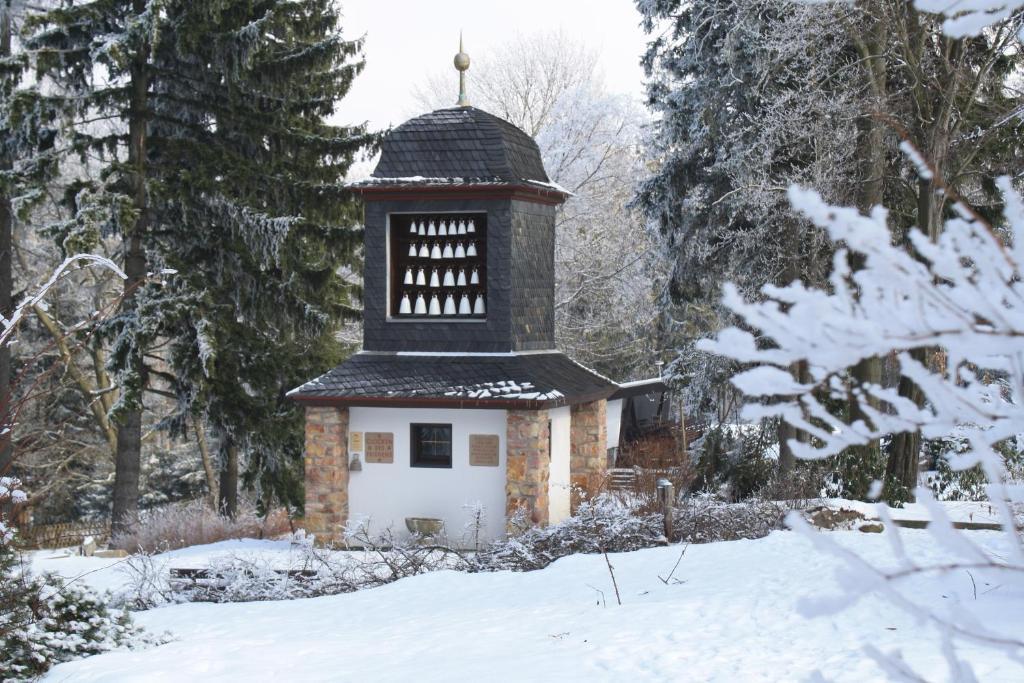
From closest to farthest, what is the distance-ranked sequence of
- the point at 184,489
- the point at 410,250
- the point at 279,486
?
the point at 410,250 < the point at 279,486 < the point at 184,489

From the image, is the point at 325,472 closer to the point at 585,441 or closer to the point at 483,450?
the point at 483,450

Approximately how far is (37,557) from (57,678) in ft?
26.9

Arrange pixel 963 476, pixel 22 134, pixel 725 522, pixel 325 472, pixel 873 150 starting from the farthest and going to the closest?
pixel 22 134, pixel 873 150, pixel 963 476, pixel 325 472, pixel 725 522

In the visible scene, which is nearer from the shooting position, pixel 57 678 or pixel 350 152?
pixel 57 678

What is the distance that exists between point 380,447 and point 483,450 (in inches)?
58.4

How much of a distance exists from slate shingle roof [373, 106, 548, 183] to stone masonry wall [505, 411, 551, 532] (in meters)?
3.51

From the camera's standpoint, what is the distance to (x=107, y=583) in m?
12.9

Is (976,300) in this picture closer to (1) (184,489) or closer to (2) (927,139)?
(2) (927,139)

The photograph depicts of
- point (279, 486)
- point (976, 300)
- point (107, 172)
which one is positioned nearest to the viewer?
point (976, 300)

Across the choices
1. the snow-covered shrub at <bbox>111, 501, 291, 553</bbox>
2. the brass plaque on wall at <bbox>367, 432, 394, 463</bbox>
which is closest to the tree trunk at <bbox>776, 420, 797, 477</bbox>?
the brass plaque on wall at <bbox>367, 432, 394, 463</bbox>

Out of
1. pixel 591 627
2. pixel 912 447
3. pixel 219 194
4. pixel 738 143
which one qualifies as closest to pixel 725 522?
pixel 912 447

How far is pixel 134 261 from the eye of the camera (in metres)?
18.2

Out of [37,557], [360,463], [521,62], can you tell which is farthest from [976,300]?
[521,62]

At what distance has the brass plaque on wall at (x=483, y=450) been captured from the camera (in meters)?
15.0
